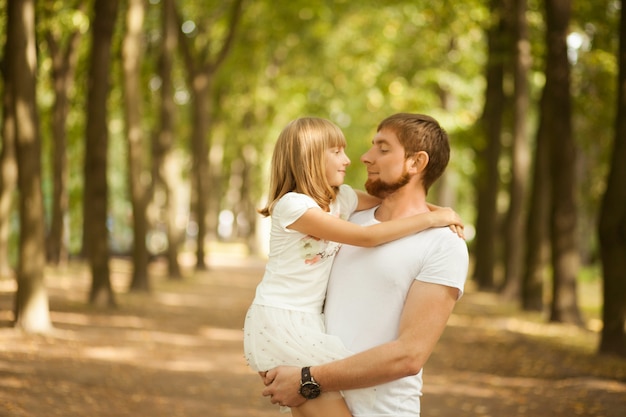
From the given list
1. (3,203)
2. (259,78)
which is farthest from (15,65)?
(259,78)

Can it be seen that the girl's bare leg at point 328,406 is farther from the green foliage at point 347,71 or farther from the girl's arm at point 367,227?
the green foliage at point 347,71

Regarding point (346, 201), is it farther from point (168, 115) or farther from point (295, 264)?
point (168, 115)

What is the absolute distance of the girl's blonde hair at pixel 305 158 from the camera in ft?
12.5

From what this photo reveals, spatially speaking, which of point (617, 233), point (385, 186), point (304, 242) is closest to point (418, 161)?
point (385, 186)

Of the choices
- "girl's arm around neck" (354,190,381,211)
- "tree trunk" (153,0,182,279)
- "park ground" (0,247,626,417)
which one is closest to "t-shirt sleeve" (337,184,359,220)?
"girl's arm around neck" (354,190,381,211)

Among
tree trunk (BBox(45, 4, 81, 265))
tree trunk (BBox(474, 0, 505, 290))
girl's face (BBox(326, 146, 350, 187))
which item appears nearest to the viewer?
girl's face (BBox(326, 146, 350, 187))

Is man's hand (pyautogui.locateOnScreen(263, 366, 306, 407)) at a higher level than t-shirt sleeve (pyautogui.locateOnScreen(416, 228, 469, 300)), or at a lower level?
lower

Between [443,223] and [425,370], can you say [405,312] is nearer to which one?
[443,223]

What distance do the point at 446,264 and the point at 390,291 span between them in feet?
0.77

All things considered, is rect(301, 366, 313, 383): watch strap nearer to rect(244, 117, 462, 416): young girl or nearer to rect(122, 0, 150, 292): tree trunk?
rect(244, 117, 462, 416): young girl

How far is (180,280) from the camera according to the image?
2823 cm

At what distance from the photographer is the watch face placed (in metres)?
3.52

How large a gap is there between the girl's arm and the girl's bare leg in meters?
0.59

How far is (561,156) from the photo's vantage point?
17.8 m
